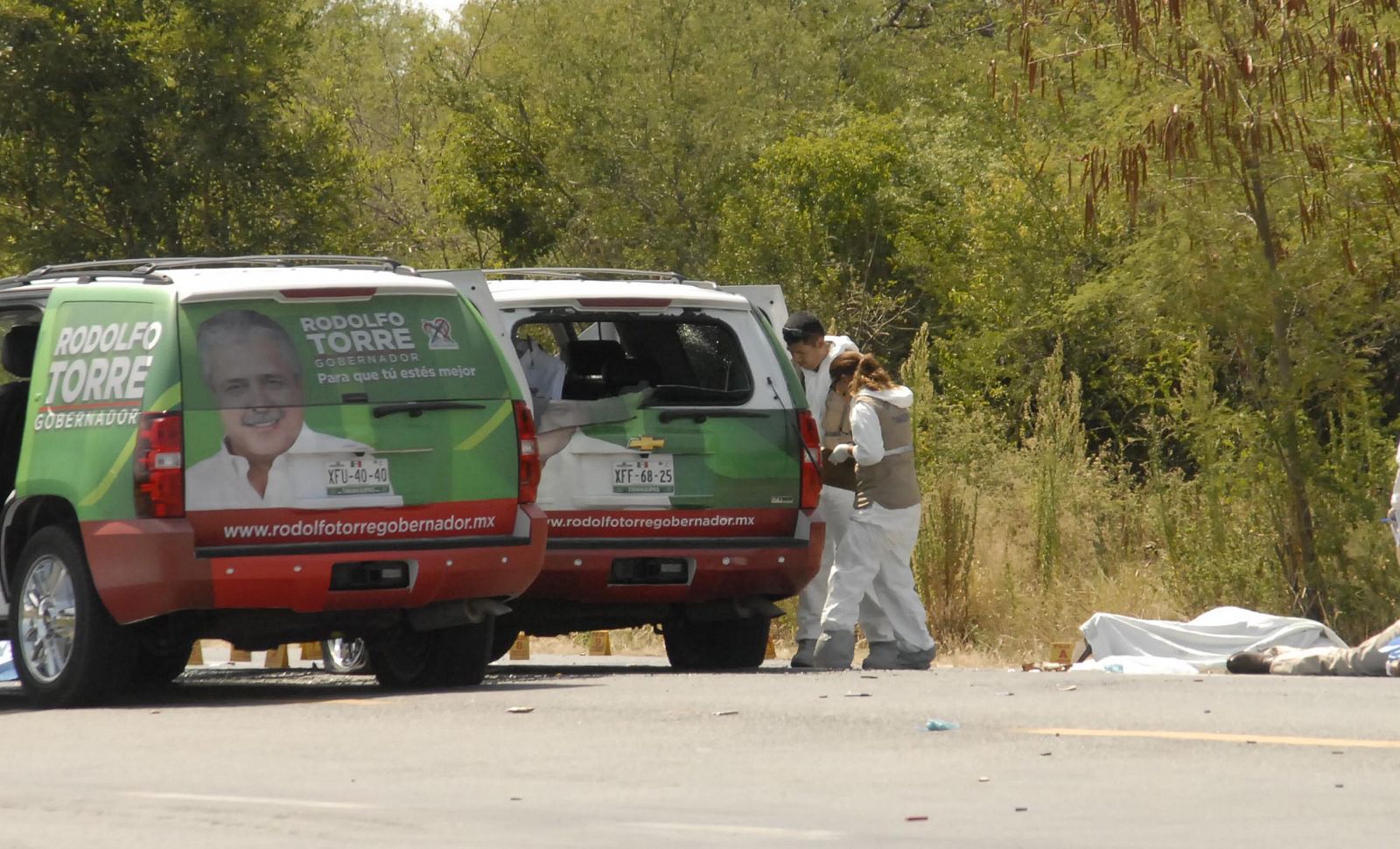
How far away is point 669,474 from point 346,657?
3.02 m

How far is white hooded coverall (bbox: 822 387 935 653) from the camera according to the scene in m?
12.5

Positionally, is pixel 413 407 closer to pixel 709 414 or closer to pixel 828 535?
pixel 709 414

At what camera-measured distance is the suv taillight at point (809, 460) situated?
482 inches

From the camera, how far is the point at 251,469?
996 cm

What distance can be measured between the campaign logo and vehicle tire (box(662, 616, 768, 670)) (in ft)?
8.88

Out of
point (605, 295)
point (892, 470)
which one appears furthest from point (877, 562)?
point (605, 295)

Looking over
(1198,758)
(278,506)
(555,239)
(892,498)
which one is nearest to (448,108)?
(555,239)

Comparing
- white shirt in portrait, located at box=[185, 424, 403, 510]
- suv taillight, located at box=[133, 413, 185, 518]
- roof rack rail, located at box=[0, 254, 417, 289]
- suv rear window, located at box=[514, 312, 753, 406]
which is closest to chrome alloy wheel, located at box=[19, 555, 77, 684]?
suv taillight, located at box=[133, 413, 185, 518]

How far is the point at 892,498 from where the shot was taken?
41.9 feet

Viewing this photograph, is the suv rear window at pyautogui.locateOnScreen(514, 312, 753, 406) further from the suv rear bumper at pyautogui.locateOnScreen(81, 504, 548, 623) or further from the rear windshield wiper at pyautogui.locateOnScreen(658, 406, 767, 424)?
the suv rear bumper at pyautogui.locateOnScreen(81, 504, 548, 623)

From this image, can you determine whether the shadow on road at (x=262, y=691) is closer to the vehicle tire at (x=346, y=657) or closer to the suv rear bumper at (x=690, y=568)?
the vehicle tire at (x=346, y=657)

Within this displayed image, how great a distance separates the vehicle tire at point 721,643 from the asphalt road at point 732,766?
1978 millimetres

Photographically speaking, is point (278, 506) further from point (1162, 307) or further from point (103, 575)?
point (1162, 307)

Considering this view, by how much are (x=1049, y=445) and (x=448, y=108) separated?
68.7 feet
